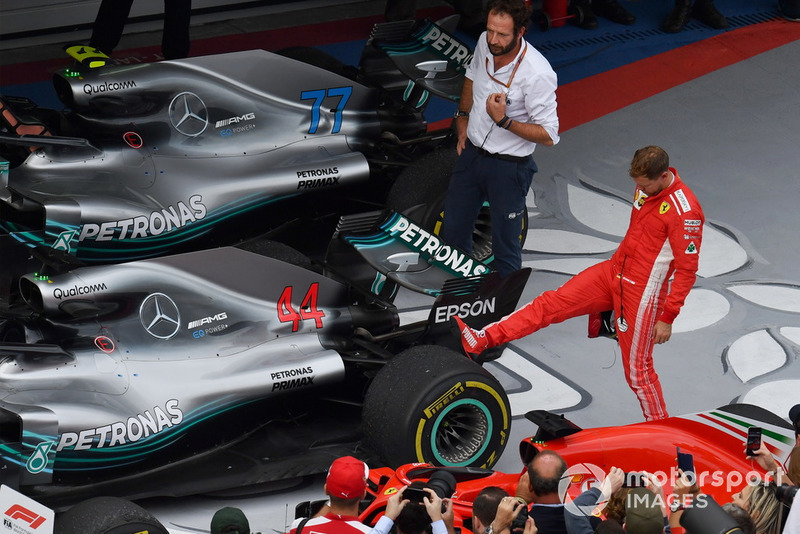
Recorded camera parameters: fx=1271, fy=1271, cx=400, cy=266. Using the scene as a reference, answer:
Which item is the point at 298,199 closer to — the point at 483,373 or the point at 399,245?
the point at 399,245

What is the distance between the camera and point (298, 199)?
25.1ft

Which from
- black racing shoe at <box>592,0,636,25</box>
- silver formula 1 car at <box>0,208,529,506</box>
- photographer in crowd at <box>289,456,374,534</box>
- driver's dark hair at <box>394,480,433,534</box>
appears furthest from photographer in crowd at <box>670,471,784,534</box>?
black racing shoe at <box>592,0,636,25</box>

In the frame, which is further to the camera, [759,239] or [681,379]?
[759,239]

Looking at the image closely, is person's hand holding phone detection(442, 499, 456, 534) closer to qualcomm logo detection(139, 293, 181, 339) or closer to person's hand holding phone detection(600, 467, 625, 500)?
person's hand holding phone detection(600, 467, 625, 500)

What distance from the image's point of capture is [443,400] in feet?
18.7

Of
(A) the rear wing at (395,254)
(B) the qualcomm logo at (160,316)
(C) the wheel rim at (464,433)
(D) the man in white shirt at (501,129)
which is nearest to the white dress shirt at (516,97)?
(D) the man in white shirt at (501,129)

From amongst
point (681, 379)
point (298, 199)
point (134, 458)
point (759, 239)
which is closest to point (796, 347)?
point (681, 379)

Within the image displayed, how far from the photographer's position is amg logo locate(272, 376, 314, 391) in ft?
19.4

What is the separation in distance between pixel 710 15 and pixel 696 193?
10.8 ft

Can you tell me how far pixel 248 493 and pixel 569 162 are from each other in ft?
14.4

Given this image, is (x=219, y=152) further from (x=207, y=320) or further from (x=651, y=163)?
(x=651, y=163)

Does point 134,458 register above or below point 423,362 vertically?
below

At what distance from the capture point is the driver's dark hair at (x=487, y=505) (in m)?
4.36

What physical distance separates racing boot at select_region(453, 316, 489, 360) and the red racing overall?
46mm
